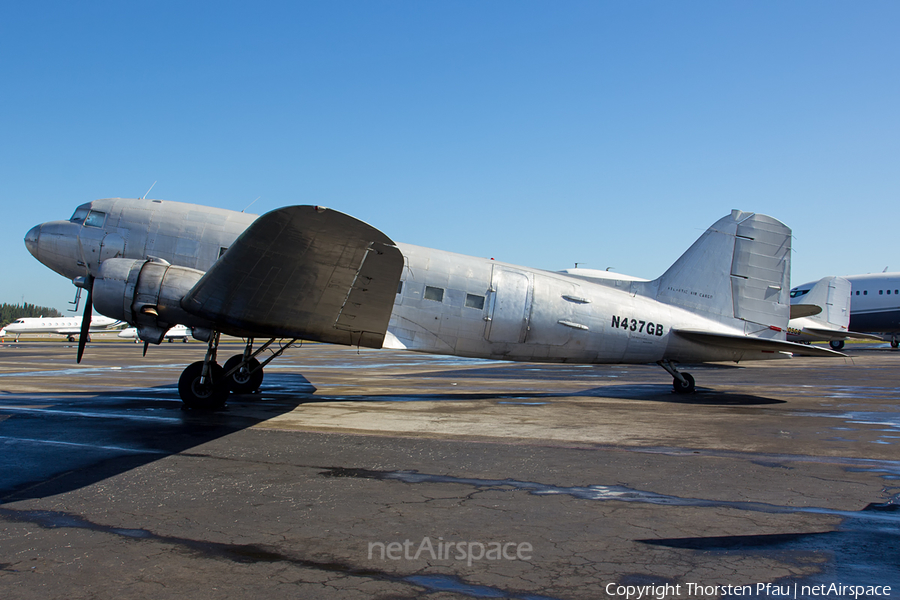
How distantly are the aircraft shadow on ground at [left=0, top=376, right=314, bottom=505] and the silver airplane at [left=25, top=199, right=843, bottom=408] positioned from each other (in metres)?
1.27

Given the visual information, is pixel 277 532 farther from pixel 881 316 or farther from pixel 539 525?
pixel 881 316

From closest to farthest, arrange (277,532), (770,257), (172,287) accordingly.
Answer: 1. (277,532)
2. (172,287)
3. (770,257)

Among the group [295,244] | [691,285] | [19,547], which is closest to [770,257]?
[691,285]

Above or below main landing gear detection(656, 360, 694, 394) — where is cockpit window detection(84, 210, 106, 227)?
above

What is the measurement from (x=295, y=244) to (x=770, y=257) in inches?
514

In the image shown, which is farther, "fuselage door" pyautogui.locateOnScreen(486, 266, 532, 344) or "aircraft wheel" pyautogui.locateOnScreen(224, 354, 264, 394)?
"aircraft wheel" pyautogui.locateOnScreen(224, 354, 264, 394)

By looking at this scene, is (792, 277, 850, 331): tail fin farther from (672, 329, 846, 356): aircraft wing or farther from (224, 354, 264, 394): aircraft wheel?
(224, 354, 264, 394): aircraft wheel

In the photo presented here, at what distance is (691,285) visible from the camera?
15781 mm

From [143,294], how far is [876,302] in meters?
53.7

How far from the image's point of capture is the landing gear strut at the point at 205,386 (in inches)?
469

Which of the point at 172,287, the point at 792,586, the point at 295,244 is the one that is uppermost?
the point at 295,244

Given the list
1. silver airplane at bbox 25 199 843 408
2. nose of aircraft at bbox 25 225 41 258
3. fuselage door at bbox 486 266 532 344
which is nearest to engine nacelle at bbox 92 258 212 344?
silver airplane at bbox 25 199 843 408

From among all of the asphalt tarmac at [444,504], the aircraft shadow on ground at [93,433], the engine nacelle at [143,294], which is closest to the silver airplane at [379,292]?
the engine nacelle at [143,294]

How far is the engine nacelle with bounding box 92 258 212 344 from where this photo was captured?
37.2ft
